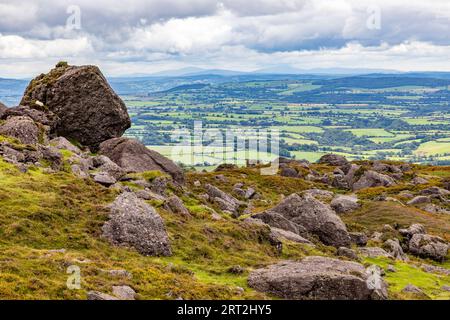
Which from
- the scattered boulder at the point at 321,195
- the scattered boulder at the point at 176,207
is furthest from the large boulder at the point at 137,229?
the scattered boulder at the point at 321,195

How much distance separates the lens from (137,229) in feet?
104

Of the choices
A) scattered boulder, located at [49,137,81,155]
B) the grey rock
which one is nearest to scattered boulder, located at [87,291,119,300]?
the grey rock

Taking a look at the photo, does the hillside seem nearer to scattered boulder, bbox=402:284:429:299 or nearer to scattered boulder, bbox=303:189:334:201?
scattered boulder, bbox=402:284:429:299

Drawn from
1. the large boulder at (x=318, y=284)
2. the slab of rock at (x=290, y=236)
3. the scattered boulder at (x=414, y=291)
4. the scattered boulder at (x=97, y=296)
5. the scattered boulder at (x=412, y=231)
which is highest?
the scattered boulder at (x=97, y=296)

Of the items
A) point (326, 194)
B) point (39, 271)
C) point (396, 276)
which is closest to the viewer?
point (39, 271)

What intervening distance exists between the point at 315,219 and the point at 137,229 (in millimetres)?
20764

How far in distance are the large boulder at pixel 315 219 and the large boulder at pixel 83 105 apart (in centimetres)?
2577

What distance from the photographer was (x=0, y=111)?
63.2 meters

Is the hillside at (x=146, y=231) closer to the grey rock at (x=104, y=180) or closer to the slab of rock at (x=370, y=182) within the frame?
the grey rock at (x=104, y=180)

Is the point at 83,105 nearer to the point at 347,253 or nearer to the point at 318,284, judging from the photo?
the point at 347,253

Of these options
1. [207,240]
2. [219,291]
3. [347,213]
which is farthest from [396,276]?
[347,213]

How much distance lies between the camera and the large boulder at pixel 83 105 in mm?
62500
